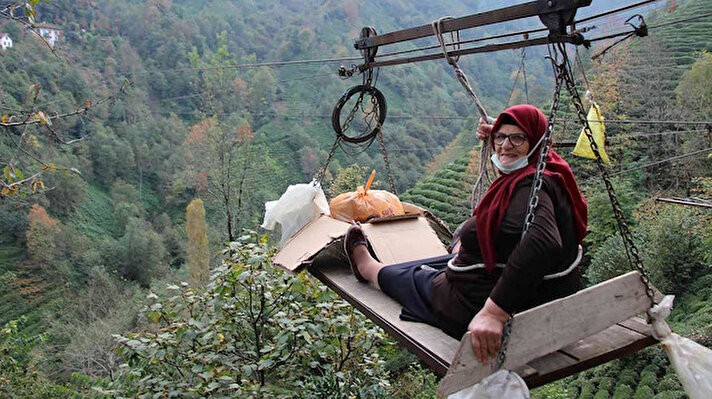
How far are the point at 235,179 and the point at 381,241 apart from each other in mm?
20457

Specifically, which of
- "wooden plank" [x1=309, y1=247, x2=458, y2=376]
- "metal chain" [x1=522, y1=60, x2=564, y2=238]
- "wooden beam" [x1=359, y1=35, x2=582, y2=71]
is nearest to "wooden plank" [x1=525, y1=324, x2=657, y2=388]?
"wooden plank" [x1=309, y1=247, x2=458, y2=376]

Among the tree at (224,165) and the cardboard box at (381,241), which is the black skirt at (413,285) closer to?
the cardboard box at (381,241)

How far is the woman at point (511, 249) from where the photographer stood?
1288 mm

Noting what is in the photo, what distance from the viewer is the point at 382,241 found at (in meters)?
2.29

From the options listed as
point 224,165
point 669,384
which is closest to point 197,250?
point 224,165

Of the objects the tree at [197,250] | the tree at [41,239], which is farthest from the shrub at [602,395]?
the tree at [41,239]

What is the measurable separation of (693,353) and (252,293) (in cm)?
214

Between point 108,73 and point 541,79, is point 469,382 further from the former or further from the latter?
point 541,79

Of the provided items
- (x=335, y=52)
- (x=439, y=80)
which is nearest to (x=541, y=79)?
(x=439, y=80)

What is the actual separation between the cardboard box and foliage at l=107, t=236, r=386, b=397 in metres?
0.29

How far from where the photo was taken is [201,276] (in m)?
18.3

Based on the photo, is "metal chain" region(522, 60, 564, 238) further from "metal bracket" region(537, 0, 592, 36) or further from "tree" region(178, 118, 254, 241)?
"tree" region(178, 118, 254, 241)

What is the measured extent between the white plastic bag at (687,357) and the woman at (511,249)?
→ 0.23 meters

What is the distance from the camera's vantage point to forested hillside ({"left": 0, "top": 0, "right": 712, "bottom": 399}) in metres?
2.78
